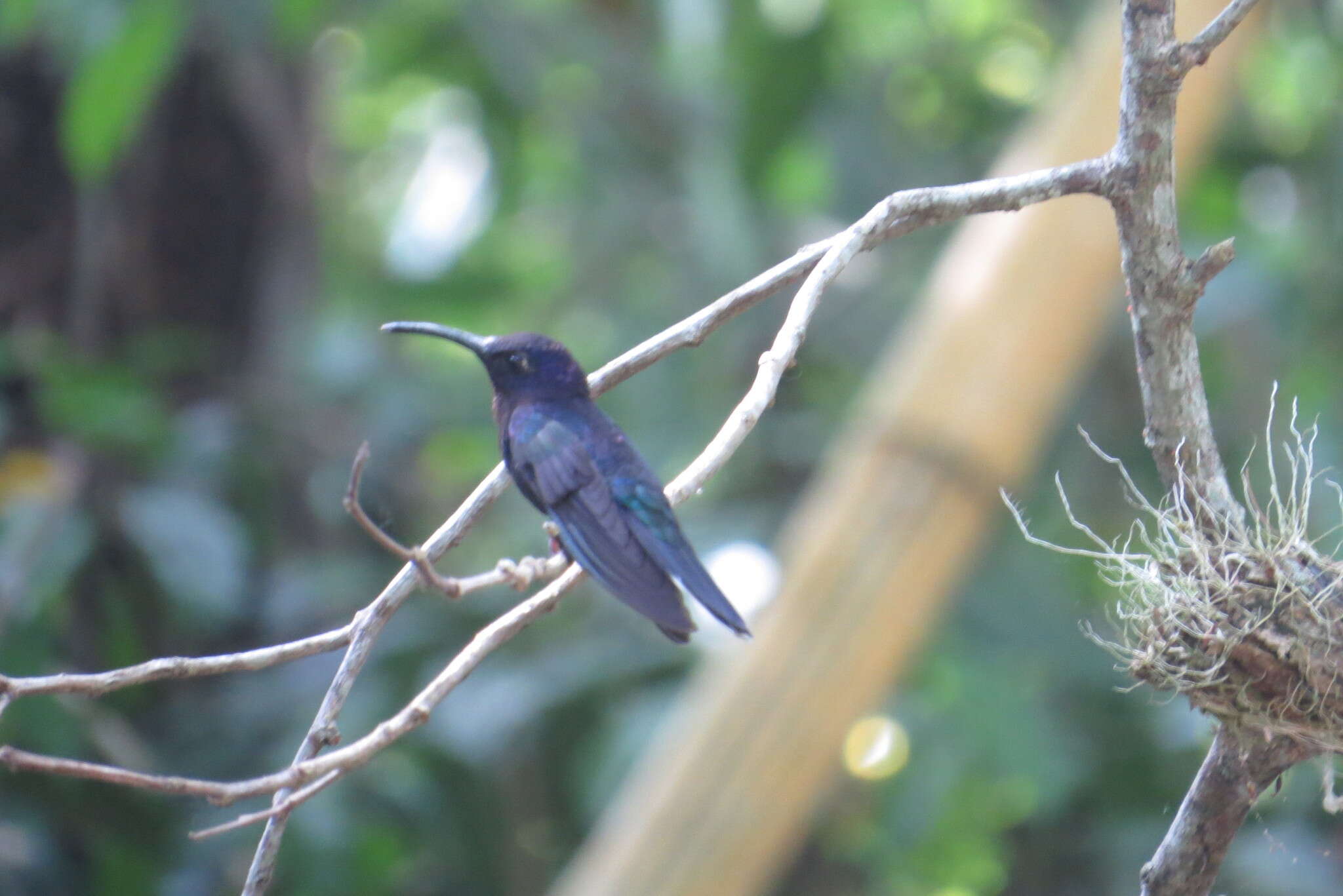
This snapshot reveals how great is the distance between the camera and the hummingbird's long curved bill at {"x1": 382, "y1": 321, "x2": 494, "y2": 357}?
167 centimetres

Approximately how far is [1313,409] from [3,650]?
4.08m

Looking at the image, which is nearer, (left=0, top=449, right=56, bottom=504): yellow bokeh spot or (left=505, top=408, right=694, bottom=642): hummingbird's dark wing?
(left=505, top=408, right=694, bottom=642): hummingbird's dark wing

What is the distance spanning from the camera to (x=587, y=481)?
1597mm

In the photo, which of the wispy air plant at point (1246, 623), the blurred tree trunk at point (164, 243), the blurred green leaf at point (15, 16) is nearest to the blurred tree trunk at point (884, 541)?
the wispy air plant at point (1246, 623)

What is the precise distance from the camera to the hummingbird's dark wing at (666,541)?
4.68 ft

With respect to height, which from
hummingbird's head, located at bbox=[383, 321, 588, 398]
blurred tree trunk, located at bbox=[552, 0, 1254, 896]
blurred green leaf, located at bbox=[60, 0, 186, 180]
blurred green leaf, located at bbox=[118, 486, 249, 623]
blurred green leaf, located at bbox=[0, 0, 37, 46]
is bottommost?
blurred tree trunk, located at bbox=[552, 0, 1254, 896]

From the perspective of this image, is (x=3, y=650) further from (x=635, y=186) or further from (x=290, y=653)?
(x=635, y=186)

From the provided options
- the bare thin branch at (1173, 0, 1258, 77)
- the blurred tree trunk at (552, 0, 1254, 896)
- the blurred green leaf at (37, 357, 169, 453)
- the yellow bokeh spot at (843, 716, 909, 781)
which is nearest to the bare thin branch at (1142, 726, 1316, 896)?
the bare thin branch at (1173, 0, 1258, 77)

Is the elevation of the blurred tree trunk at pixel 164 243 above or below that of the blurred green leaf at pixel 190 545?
above

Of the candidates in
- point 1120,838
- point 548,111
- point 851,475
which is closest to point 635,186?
point 548,111

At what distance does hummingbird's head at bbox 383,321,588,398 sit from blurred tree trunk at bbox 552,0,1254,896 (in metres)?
1.51

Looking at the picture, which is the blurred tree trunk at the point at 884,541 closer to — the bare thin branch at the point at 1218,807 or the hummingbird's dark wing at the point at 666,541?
the hummingbird's dark wing at the point at 666,541

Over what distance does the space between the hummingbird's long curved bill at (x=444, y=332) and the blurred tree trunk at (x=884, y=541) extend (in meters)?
1.48

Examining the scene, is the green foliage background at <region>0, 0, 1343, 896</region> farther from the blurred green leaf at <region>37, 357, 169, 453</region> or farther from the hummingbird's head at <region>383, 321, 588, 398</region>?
the hummingbird's head at <region>383, 321, 588, 398</region>
